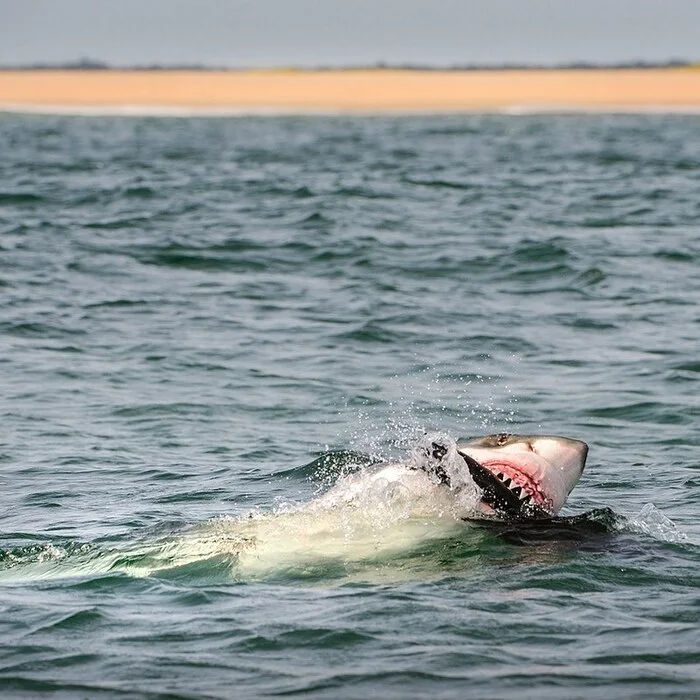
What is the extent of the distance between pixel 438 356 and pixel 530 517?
265 inches

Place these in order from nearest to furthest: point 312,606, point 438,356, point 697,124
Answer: point 312,606 < point 438,356 < point 697,124

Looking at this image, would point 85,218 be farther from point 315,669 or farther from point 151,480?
point 315,669

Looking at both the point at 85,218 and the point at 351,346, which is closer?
the point at 351,346

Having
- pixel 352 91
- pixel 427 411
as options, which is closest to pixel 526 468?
pixel 427 411

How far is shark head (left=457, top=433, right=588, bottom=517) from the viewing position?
331 inches

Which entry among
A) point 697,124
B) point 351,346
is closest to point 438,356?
point 351,346

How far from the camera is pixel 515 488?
8.54 meters

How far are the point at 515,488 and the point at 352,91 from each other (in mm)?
121120

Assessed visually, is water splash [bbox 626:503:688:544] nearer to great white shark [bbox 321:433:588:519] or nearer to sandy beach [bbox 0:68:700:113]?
great white shark [bbox 321:433:588:519]

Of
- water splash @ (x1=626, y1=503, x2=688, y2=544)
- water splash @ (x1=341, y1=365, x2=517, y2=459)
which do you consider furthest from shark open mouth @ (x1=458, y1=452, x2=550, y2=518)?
water splash @ (x1=341, y1=365, x2=517, y2=459)

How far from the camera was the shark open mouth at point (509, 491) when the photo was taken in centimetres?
842

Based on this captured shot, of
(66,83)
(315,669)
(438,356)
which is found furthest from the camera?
(66,83)

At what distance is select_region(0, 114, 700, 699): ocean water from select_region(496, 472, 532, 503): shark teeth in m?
0.26

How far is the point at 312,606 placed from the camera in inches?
305
